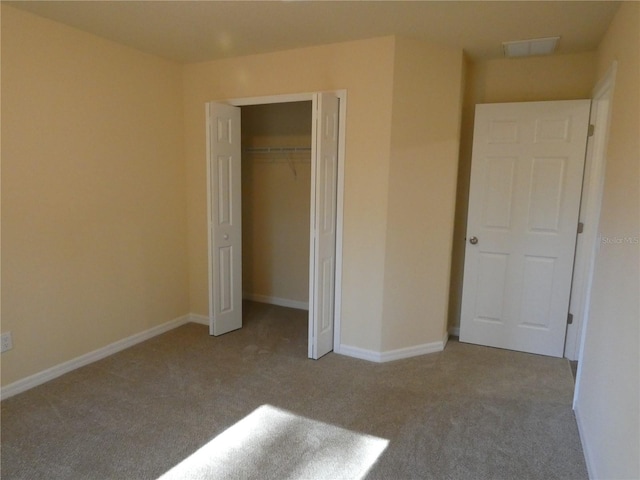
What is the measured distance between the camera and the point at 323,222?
3.17 meters

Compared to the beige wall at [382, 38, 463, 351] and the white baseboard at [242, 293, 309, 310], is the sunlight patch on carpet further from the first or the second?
the white baseboard at [242, 293, 309, 310]

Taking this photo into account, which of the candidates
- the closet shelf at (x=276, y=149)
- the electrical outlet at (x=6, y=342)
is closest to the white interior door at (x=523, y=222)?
the closet shelf at (x=276, y=149)

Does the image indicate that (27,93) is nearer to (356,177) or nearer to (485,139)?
(356,177)

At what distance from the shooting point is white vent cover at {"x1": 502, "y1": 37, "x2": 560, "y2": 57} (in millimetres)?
2923

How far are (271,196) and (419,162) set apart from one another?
1.97m

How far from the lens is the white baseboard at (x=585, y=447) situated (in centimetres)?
199

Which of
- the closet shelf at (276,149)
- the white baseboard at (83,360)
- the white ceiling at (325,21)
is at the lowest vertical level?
the white baseboard at (83,360)

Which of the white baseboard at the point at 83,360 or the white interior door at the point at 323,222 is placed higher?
the white interior door at the point at 323,222

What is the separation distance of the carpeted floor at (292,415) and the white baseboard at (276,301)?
1.14m

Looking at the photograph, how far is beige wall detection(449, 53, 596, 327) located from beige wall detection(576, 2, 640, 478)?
30.3 inches

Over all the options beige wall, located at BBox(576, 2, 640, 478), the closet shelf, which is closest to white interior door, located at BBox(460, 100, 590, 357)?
beige wall, located at BBox(576, 2, 640, 478)

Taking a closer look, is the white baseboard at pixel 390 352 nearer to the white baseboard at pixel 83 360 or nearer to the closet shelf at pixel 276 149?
the white baseboard at pixel 83 360

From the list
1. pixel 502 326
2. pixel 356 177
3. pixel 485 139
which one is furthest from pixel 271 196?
pixel 502 326

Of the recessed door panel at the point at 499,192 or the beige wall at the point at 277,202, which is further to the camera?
the beige wall at the point at 277,202
